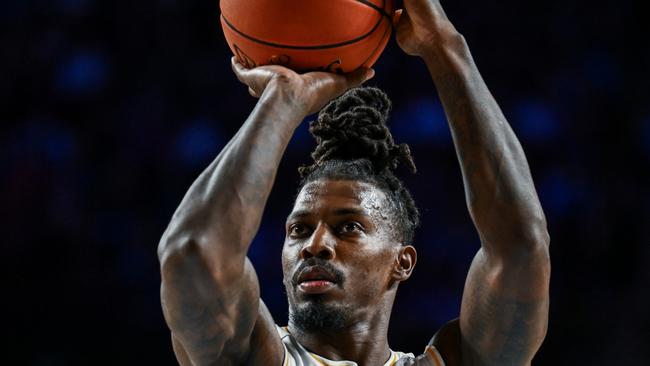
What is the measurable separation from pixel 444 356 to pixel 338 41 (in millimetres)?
1136

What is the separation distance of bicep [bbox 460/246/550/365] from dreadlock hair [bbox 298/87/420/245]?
1.98ft

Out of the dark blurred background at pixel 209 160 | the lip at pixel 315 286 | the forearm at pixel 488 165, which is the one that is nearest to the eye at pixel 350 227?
the lip at pixel 315 286

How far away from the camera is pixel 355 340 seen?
11.2 ft

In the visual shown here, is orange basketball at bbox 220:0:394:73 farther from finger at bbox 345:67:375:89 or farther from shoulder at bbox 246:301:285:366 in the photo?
shoulder at bbox 246:301:285:366

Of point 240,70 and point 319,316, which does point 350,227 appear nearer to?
point 319,316

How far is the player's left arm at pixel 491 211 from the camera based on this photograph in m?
2.93

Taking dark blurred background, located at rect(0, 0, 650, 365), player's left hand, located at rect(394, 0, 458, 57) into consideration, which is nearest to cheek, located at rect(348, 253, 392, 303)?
player's left hand, located at rect(394, 0, 458, 57)

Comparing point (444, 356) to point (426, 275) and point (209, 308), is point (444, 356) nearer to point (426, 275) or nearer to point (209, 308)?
point (209, 308)

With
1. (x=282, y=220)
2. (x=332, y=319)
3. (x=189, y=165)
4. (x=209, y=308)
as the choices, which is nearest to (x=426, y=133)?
(x=282, y=220)

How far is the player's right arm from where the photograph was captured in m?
2.66

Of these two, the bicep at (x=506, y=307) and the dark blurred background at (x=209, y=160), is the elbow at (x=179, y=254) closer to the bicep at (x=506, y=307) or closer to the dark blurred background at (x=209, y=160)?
the bicep at (x=506, y=307)

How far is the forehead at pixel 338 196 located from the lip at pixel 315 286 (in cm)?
30

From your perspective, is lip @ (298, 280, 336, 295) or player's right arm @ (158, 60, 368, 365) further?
lip @ (298, 280, 336, 295)

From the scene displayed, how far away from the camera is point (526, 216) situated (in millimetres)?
2934
